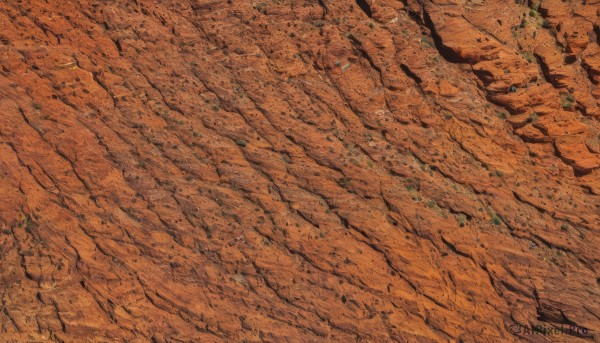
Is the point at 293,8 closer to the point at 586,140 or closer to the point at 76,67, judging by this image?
the point at 76,67

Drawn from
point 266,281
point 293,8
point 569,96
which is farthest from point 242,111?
point 569,96

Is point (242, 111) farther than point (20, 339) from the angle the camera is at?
Yes

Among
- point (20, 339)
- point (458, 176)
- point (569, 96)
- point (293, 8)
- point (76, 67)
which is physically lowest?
point (20, 339)

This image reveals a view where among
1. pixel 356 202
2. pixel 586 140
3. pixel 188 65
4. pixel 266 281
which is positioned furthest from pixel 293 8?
pixel 586 140

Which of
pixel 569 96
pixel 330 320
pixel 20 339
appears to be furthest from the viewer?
pixel 569 96

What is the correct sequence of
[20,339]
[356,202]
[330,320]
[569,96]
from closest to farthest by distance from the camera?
→ [20,339] → [330,320] → [356,202] → [569,96]

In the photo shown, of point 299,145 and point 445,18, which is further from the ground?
point 445,18
